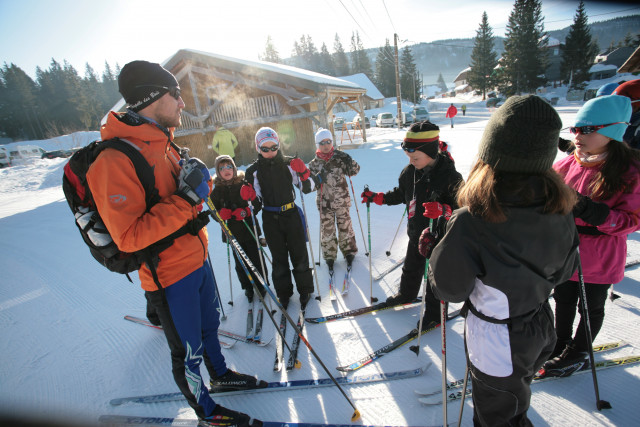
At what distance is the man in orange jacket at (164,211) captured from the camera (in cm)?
161

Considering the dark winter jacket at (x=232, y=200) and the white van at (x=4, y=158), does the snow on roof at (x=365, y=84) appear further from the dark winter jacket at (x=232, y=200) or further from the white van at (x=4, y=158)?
the dark winter jacket at (x=232, y=200)

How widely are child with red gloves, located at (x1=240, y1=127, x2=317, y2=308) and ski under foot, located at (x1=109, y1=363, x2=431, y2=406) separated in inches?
44.7

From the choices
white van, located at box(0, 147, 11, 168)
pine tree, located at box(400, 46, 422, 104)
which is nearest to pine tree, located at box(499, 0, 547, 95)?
pine tree, located at box(400, 46, 422, 104)

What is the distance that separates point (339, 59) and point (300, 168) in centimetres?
6866

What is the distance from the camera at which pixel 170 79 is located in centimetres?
190

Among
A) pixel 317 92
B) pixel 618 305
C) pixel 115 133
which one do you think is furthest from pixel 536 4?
pixel 115 133

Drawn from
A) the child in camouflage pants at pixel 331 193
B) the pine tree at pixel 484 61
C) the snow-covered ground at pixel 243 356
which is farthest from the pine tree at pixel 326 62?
the snow-covered ground at pixel 243 356

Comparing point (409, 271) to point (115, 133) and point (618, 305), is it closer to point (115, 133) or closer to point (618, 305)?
point (618, 305)

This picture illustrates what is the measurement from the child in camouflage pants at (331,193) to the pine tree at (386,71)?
54771 millimetres

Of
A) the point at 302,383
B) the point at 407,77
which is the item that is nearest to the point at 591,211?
the point at 302,383

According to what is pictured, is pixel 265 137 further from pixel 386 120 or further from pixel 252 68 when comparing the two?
pixel 386 120

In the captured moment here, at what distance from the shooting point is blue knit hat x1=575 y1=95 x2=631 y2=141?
178cm

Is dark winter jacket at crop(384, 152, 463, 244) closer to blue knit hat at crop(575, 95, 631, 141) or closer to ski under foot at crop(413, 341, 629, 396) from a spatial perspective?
blue knit hat at crop(575, 95, 631, 141)

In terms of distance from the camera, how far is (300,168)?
11.3ft
